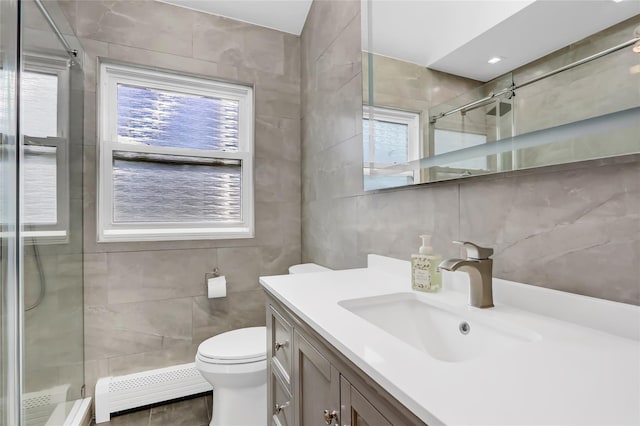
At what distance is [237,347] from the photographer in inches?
64.1

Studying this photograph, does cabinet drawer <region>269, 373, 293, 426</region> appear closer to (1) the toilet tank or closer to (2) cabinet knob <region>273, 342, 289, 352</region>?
(2) cabinet knob <region>273, 342, 289, 352</region>

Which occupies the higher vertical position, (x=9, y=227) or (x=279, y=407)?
(x=9, y=227)

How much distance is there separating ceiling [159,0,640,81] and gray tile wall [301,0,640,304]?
0.93 ft

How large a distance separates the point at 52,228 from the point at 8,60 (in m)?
0.72

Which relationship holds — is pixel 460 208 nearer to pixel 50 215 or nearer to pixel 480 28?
pixel 480 28

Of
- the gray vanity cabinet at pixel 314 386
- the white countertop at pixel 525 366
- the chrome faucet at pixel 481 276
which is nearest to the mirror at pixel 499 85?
the chrome faucet at pixel 481 276

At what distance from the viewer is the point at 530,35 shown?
2.62 ft

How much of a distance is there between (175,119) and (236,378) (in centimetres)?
163

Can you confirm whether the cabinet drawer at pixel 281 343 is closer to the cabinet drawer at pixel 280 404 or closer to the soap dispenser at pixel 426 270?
the cabinet drawer at pixel 280 404

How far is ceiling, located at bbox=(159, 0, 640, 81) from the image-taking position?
27.8 inches

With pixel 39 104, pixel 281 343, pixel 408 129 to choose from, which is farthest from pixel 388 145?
pixel 39 104

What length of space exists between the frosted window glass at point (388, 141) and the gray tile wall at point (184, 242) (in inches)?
36.8

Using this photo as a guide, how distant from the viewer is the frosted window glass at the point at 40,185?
1.34 meters

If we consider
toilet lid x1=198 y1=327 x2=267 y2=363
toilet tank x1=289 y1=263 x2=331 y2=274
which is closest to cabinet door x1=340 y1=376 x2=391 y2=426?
toilet lid x1=198 y1=327 x2=267 y2=363
